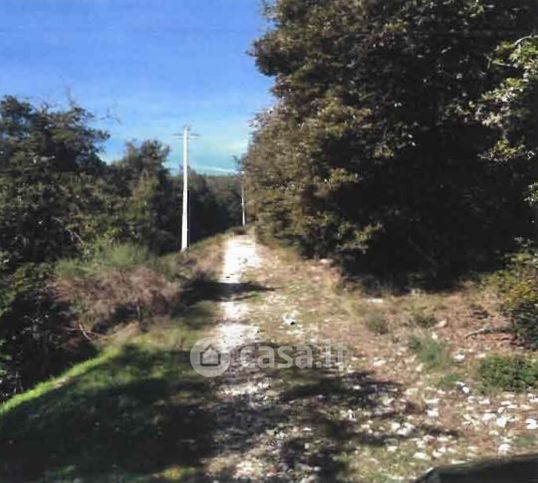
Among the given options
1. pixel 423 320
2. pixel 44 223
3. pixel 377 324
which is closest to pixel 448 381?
pixel 423 320

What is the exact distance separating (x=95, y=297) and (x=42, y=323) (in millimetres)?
1778

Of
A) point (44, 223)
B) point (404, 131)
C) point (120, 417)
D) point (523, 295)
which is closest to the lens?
point (120, 417)

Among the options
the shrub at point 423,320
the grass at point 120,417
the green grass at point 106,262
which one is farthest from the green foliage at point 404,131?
the grass at point 120,417

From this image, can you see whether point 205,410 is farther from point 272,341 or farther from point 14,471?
point 272,341

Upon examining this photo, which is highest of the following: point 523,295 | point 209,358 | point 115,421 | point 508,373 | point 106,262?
point 106,262

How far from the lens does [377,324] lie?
11.3 metres

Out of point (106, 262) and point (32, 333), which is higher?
point (106, 262)

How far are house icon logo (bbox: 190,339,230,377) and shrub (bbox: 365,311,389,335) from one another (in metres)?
2.49

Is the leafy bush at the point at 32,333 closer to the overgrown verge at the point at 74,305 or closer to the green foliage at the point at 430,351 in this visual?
the overgrown verge at the point at 74,305

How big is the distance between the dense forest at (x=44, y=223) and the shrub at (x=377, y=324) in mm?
5121

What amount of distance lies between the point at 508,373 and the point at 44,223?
1513 cm

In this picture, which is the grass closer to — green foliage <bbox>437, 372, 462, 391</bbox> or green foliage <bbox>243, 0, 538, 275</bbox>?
green foliage <bbox>437, 372, 462, 391</bbox>

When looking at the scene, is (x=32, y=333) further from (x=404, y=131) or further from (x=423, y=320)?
(x=404, y=131)

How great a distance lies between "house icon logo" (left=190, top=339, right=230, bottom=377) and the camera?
10.1 metres
